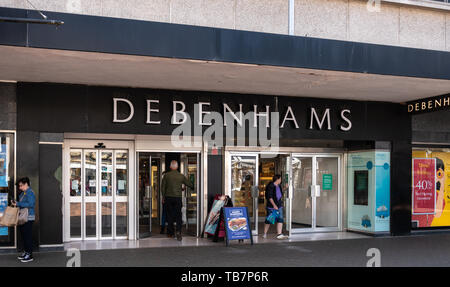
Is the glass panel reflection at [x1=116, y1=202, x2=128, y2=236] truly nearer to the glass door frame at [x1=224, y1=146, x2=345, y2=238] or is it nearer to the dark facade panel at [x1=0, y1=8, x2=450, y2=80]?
the glass door frame at [x1=224, y1=146, x2=345, y2=238]

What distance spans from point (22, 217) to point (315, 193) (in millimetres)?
7221

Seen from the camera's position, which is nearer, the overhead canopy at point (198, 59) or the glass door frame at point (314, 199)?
the overhead canopy at point (198, 59)

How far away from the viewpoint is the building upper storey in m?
Answer: 7.98

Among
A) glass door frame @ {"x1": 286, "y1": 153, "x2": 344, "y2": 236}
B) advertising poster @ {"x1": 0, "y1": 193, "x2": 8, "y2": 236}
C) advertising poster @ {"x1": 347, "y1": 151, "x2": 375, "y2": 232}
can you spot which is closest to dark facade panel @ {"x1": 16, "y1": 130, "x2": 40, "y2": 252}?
advertising poster @ {"x1": 0, "y1": 193, "x2": 8, "y2": 236}

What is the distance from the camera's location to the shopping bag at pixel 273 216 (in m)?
11.1

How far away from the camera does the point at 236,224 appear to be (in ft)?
34.3

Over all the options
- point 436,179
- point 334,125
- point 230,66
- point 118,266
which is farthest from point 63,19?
point 436,179

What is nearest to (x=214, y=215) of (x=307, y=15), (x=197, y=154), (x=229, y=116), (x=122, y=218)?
(x=197, y=154)

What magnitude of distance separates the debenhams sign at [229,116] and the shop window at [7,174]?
210 cm

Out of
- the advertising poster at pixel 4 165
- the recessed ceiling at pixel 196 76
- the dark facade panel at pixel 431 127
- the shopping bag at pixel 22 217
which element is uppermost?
the recessed ceiling at pixel 196 76

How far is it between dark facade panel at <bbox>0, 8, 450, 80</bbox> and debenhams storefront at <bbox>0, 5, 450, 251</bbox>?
0.06 feet

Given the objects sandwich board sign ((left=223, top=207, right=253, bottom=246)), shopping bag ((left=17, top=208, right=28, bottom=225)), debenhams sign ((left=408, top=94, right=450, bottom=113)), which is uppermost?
debenhams sign ((left=408, top=94, right=450, bottom=113))

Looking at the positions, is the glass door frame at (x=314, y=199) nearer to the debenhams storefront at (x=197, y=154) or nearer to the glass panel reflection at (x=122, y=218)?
the debenhams storefront at (x=197, y=154)

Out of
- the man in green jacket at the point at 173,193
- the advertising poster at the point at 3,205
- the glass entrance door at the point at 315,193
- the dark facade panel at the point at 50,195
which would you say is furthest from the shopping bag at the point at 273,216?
the advertising poster at the point at 3,205
